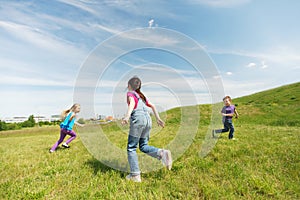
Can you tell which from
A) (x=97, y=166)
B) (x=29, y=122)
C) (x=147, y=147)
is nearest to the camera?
(x=147, y=147)

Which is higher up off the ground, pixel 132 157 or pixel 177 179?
pixel 132 157

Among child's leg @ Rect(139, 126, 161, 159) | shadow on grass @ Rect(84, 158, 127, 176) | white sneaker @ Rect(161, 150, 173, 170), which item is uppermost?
child's leg @ Rect(139, 126, 161, 159)

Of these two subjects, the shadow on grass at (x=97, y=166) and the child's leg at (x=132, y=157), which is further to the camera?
the shadow on grass at (x=97, y=166)

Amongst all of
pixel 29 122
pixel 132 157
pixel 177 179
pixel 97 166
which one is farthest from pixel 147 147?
pixel 29 122

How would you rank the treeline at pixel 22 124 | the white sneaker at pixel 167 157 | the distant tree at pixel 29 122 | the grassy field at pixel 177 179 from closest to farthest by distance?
the grassy field at pixel 177 179, the white sneaker at pixel 167 157, the treeline at pixel 22 124, the distant tree at pixel 29 122

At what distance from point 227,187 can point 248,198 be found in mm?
463

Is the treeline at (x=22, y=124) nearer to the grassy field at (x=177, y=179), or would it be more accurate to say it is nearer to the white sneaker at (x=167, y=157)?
the grassy field at (x=177, y=179)

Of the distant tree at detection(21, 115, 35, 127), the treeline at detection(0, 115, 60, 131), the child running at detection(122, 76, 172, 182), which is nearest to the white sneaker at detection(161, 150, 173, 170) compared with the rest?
the child running at detection(122, 76, 172, 182)

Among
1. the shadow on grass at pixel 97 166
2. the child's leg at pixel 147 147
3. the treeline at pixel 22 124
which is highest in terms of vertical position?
the child's leg at pixel 147 147

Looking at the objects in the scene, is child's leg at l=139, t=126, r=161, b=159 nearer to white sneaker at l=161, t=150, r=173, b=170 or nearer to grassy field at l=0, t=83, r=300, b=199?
white sneaker at l=161, t=150, r=173, b=170

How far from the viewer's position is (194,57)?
635cm

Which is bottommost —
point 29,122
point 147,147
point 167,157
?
point 29,122

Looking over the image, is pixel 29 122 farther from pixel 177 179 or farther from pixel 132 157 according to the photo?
pixel 177 179

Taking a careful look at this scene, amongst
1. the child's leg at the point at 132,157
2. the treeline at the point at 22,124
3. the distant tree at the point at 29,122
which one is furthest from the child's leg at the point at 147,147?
the distant tree at the point at 29,122
